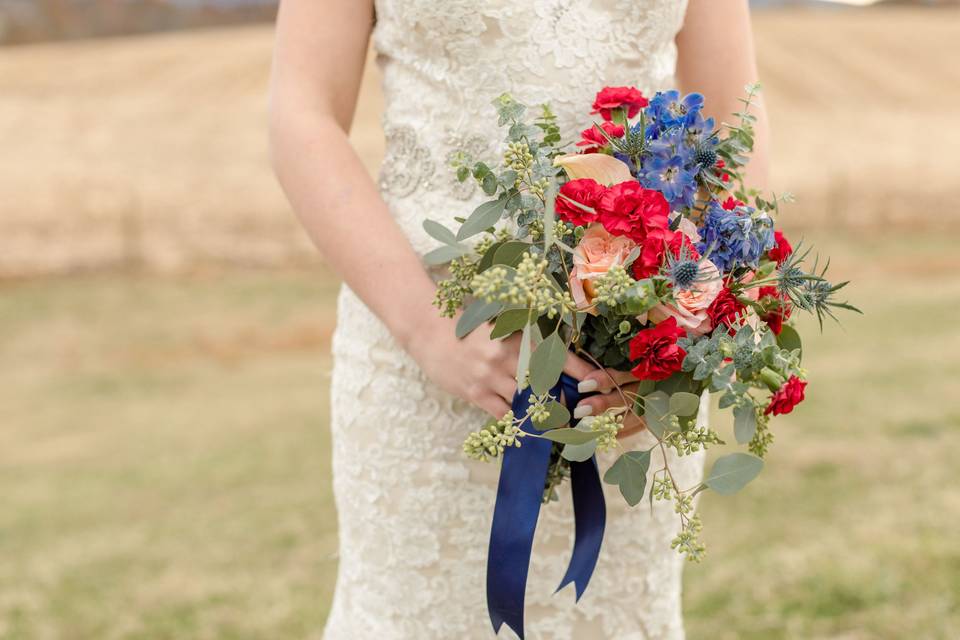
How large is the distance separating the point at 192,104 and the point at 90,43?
15403 mm

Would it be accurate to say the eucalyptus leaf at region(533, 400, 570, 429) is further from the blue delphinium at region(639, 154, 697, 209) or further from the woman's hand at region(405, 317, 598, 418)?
the blue delphinium at region(639, 154, 697, 209)

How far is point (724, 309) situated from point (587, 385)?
24 cm

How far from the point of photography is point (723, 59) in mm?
1969

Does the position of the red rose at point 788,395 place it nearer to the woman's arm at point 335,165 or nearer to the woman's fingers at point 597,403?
the woman's fingers at point 597,403

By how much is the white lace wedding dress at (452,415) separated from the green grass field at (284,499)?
0.61ft

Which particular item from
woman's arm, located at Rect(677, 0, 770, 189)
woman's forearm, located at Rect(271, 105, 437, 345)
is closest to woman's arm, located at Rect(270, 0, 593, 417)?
woman's forearm, located at Rect(271, 105, 437, 345)

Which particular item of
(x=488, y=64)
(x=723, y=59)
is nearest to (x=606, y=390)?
(x=488, y=64)

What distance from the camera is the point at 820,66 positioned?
34844 millimetres

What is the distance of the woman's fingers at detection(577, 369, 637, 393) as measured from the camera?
1.54 m

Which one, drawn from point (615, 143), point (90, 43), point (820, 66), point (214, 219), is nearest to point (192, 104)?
point (214, 219)

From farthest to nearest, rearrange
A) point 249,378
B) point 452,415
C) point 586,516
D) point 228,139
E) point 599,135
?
point 228,139
point 249,378
point 452,415
point 586,516
point 599,135

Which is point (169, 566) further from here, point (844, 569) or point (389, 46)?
point (389, 46)

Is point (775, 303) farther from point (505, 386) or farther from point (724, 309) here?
point (505, 386)

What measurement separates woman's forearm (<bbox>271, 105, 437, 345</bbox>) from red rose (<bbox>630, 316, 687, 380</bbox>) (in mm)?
419
